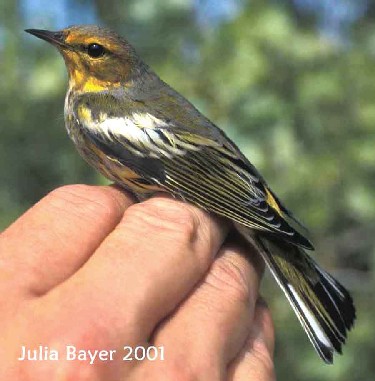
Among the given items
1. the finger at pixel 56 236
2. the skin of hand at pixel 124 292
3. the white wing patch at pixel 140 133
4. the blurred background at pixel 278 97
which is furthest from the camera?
the blurred background at pixel 278 97

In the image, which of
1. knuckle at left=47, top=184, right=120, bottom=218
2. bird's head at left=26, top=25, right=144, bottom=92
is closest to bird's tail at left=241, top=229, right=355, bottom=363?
knuckle at left=47, top=184, right=120, bottom=218

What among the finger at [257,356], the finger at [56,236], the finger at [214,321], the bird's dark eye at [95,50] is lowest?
the finger at [257,356]

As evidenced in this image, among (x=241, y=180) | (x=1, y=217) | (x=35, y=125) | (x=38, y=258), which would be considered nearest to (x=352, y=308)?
(x=241, y=180)

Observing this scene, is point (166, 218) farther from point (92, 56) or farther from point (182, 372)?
point (92, 56)

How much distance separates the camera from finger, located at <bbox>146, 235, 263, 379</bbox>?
5.01 feet

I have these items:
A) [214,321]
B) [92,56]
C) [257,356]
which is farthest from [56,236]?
[92,56]

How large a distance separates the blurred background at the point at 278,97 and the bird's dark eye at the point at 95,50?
0.76m

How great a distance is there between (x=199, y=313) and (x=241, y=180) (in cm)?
81

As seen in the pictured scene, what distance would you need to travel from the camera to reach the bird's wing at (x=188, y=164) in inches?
87.2

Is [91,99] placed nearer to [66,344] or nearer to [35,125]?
[66,344]

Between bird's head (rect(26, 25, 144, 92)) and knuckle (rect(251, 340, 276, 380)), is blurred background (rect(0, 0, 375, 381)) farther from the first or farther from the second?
knuckle (rect(251, 340, 276, 380))

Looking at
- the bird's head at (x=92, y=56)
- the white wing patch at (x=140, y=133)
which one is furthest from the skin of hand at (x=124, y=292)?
the bird's head at (x=92, y=56)

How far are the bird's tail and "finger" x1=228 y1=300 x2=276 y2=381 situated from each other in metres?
0.16

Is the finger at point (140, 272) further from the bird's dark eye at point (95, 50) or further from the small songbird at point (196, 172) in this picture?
the bird's dark eye at point (95, 50)
